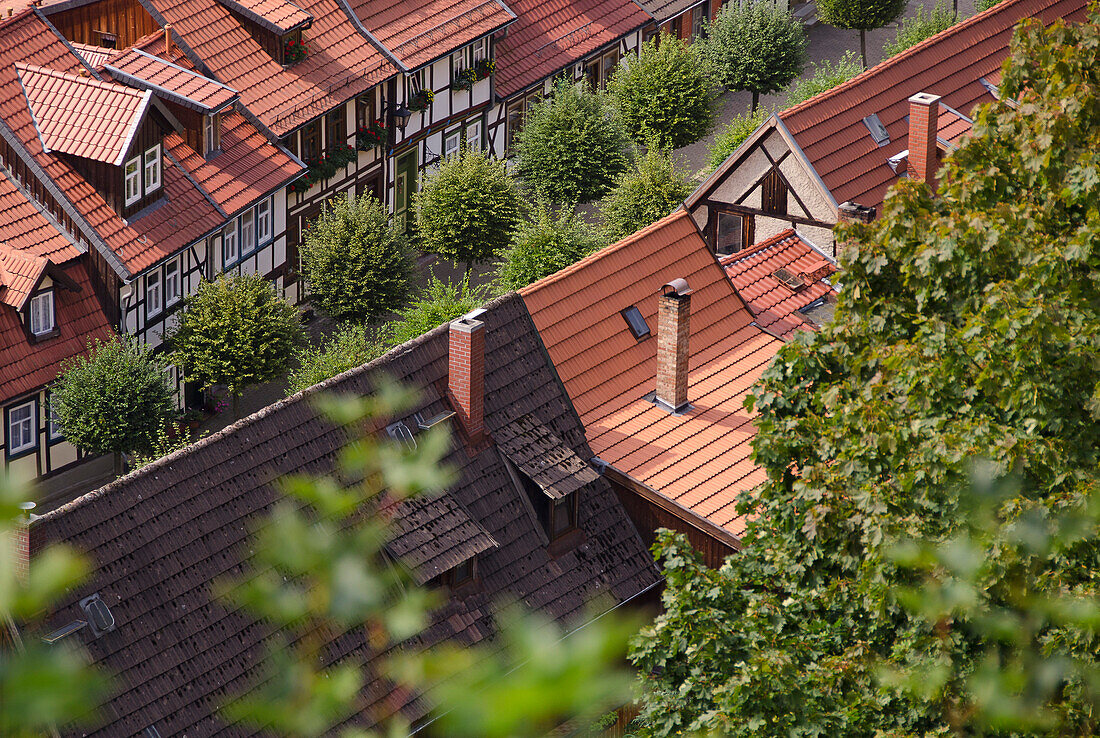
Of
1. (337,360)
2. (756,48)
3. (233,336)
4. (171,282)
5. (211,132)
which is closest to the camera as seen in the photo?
(337,360)

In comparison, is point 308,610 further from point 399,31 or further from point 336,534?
point 399,31

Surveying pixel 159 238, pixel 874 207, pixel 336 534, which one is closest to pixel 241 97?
pixel 159 238

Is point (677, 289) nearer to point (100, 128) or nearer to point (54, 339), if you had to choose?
point (54, 339)

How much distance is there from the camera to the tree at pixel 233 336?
28.1 m

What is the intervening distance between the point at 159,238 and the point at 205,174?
2.39m

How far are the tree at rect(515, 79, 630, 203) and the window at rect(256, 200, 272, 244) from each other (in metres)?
6.92

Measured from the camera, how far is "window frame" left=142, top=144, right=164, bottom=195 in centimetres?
2806

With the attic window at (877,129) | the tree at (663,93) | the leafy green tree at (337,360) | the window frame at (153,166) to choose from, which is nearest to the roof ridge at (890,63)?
the attic window at (877,129)

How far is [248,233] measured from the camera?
3152 centimetres

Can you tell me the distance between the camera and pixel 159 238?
91.6 feet

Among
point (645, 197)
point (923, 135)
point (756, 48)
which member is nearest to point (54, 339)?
point (645, 197)

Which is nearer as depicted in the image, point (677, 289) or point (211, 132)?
point (677, 289)

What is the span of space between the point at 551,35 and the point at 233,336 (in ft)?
52.6

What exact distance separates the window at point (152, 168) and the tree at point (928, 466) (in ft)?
54.7
